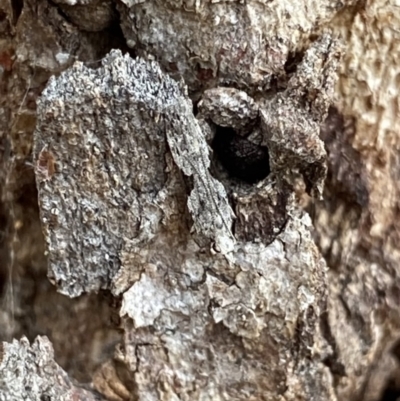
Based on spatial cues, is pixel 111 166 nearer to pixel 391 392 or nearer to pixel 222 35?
pixel 222 35

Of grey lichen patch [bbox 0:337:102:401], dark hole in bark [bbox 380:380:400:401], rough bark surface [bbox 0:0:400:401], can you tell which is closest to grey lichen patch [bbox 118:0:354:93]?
rough bark surface [bbox 0:0:400:401]

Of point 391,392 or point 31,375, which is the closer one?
point 31,375


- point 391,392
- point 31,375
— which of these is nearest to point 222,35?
point 31,375

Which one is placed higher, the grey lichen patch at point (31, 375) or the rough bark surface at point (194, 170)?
the rough bark surface at point (194, 170)

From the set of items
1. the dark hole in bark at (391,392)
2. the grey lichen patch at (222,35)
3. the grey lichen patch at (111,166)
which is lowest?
the dark hole in bark at (391,392)

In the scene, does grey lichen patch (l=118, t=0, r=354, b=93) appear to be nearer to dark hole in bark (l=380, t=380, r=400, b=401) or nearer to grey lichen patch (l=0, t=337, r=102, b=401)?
grey lichen patch (l=0, t=337, r=102, b=401)

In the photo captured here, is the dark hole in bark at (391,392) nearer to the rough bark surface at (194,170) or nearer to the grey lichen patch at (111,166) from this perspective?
the rough bark surface at (194,170)

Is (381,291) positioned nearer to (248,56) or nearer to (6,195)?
(248,56)

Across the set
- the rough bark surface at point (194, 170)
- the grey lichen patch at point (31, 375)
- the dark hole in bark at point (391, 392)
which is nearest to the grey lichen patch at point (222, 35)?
the rough bark surface at point (194, 170)

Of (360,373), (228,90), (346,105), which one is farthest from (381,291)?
(228,90)
